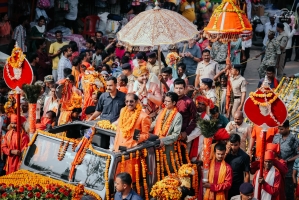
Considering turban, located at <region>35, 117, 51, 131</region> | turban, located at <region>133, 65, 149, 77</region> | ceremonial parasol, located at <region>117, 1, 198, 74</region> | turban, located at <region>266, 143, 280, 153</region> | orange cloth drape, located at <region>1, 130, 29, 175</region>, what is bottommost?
orange cloth drape, located at <region>1, 130, 29, 175</region>

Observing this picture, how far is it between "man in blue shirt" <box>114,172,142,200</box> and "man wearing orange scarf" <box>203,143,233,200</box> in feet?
4.55

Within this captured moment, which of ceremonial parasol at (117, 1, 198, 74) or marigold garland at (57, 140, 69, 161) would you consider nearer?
marigold garland at (57, 140, 69, 161)

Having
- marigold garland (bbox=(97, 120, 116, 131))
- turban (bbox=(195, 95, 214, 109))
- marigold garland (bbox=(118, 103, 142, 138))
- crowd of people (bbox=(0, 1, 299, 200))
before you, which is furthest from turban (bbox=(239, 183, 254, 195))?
turban (bbox=(195, 95, 214, 109))

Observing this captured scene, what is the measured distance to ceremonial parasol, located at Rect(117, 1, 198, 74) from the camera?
12.2m

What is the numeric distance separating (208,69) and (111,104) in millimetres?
4555

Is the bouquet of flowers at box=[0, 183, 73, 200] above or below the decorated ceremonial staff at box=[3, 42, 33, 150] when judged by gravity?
below

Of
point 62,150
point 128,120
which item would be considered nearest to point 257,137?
point 128,120

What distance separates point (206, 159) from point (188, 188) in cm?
47

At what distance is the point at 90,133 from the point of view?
9672mm

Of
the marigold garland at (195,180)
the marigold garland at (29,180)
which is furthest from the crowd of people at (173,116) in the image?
the marigold garland at (29,180)

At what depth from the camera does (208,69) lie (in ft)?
50.5

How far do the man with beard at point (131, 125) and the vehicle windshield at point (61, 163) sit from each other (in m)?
0.57

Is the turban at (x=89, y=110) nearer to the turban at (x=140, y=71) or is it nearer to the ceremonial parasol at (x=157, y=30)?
the turban at (x=140, y=71)

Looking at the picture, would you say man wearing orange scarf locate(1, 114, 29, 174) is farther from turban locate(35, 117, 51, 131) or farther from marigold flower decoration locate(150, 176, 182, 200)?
marigold flower decoration locate(150, 176, 182, 200)
